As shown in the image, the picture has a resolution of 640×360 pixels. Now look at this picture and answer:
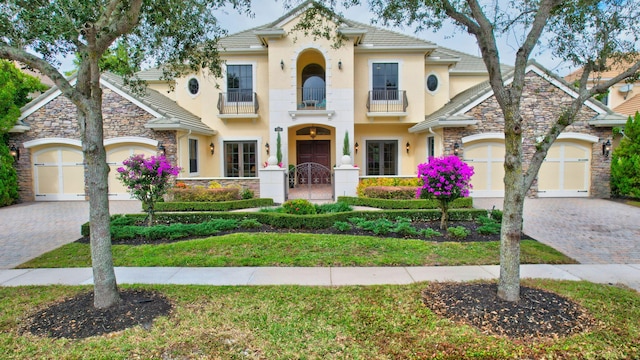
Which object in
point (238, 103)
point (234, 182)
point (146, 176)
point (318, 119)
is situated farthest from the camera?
point (238, 103)

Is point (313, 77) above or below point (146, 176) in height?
above

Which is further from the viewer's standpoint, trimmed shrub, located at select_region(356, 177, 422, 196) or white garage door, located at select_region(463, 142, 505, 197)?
white garage door, located at select_region(463, 142, 505, 197)

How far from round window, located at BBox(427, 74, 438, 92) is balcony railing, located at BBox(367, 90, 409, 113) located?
2.17 m

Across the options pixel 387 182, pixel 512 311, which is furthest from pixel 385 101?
pixel 512 311

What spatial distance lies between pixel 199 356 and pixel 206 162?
15.4 meters

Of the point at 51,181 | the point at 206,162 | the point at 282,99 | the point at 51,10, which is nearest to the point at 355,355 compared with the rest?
the point at 51,10

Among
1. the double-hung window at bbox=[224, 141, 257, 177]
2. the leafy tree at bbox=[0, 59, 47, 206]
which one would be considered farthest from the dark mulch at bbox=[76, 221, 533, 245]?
the double-hung window at bbox=[224, 141, 257, 177]

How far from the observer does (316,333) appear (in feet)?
12.5

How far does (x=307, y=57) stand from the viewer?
59.0ft

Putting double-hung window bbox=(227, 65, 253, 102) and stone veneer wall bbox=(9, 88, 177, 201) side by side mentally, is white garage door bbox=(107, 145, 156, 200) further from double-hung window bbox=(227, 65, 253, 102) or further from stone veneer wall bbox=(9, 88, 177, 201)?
double-hung window bbox=(227, 65, 253, 102)

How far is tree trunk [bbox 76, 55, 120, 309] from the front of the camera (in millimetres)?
4148

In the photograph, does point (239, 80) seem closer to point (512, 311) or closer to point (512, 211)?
point (512, 211)

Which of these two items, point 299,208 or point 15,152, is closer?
point 299,208

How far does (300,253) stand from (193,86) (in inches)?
572
